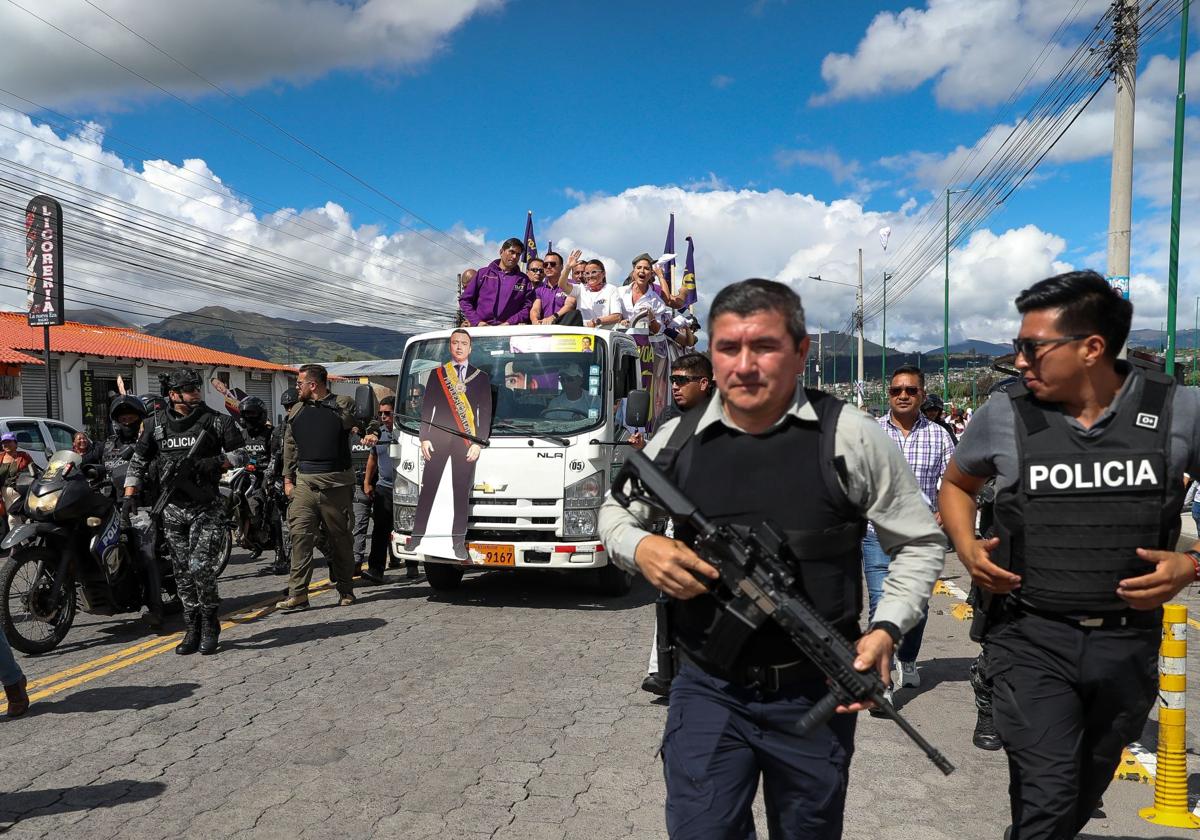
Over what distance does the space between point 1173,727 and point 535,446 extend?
499 centimetres

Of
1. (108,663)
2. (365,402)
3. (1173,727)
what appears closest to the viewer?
(1173,727)

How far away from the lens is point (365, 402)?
8.02m

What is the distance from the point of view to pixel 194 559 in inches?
245

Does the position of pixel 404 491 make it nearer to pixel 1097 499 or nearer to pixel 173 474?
pixel 173 474

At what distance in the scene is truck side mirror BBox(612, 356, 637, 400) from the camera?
7991 millimetres

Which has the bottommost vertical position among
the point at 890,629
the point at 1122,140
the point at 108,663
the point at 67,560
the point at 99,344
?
the point at 108,663

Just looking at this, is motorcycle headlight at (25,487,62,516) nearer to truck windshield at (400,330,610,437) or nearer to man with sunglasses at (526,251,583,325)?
truck windshield at (400,330,610,437)

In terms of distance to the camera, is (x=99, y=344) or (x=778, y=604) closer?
(x=778, y=604)

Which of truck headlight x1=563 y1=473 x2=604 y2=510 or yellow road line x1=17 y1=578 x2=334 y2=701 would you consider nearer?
yellow road line x1=17 y1=578 x2=334 y2=701

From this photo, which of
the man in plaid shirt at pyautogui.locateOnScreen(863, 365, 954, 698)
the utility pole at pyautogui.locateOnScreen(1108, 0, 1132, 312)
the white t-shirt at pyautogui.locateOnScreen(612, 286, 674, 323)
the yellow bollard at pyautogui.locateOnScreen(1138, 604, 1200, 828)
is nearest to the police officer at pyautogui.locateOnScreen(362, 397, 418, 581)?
the white t-shirt at pyautogui.locateOnScreen(612, 286, 674, 323)

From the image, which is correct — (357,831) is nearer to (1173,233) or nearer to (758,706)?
(758,706)

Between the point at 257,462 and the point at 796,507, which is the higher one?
the point at 796,507

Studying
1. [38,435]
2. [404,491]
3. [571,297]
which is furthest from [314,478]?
[38,435]

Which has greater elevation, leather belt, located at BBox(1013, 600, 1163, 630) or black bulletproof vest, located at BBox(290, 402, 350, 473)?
black bulletproof vest, located at BBox(290, 402, 350, 473)
